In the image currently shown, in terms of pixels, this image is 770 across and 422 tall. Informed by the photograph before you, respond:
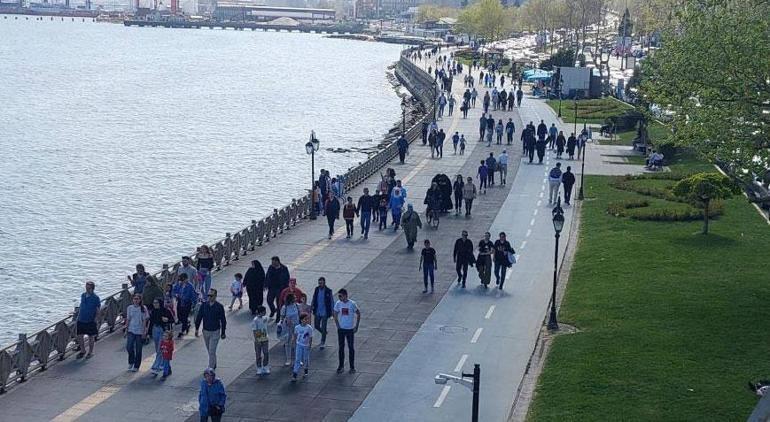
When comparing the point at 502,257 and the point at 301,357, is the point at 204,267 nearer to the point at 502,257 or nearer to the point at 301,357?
the point at 301,357

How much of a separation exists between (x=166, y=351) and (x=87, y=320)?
2243 mm

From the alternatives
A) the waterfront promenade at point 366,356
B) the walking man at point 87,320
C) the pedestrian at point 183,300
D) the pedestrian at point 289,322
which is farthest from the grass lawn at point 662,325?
the walking man at point 87,320

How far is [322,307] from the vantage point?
24359mm

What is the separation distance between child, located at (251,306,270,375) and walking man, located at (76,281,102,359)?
3.43m

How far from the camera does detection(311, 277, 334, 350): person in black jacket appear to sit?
24.2m

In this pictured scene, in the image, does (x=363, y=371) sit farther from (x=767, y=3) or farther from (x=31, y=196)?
(x=31, y=196)

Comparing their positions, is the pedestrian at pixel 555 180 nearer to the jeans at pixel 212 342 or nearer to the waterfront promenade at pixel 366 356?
the waterfront promenade at pixel 366 356

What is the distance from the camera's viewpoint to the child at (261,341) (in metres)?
22.2

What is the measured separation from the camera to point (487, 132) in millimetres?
62531

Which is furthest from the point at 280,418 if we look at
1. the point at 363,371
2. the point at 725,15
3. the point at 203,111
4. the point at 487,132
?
the point at 203,111

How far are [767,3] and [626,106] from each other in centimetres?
5272

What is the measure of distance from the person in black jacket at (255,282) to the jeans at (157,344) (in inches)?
148

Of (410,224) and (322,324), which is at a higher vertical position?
(410,224)

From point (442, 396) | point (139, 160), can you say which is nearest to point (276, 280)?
point (442, 396)
